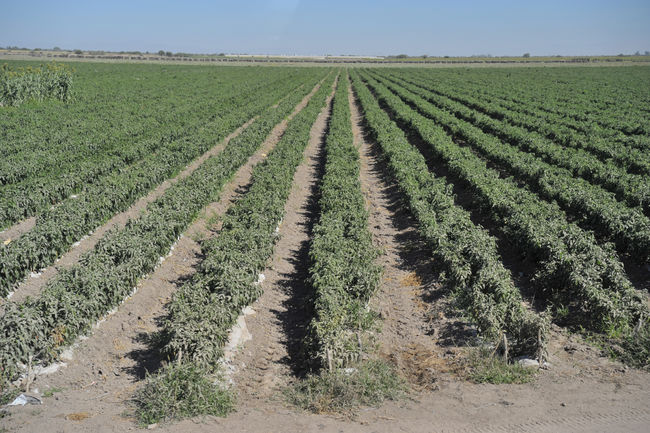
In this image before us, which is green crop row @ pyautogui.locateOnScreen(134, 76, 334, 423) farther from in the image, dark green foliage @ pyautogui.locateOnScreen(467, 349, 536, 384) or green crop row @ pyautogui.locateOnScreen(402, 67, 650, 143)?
green crop row @ pyautogui.locateOnScreen(402, 67, 650, 143)

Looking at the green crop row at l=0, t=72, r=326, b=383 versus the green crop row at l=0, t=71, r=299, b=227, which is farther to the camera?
the green crop row at l=0, t=71, r=299, b=227

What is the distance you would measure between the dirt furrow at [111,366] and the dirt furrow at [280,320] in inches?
69.2

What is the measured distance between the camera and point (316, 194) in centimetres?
1847

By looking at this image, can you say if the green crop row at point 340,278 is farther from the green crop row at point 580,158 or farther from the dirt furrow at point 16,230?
the green crop row at point 580,158

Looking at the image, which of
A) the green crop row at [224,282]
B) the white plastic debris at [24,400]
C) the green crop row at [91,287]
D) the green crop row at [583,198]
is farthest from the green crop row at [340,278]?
the green crop row at [583,198]

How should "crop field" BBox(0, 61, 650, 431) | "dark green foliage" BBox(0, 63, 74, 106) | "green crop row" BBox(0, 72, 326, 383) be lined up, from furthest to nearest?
"dark green foliage" BBox(0, 63, 74, 106), "crop field" BBox(0, 61, 650, 431), "green crop row" BBox(0, 72, 326, 383)

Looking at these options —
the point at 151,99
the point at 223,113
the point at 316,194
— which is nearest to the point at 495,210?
the point at 316,194

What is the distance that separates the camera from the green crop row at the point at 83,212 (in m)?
10.4

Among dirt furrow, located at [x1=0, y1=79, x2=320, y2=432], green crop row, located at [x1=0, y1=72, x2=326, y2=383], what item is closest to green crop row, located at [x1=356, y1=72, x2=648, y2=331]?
dirt furrow, located at [x1=0, y1=79, x2=320, y2=432]

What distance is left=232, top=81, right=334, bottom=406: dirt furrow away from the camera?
26.8 feet

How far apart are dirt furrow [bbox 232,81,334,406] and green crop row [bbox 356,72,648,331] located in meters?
5.85

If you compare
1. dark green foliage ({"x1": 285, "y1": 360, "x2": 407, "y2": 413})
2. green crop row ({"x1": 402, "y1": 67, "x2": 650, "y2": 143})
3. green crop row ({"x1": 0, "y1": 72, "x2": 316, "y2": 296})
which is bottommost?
dark green foliage ({"x1": 285, "y1": 360, "x2": 407, "y2": 413})

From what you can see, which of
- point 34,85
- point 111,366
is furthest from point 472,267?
point 34,85

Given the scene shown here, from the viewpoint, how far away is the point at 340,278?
10.3 m
